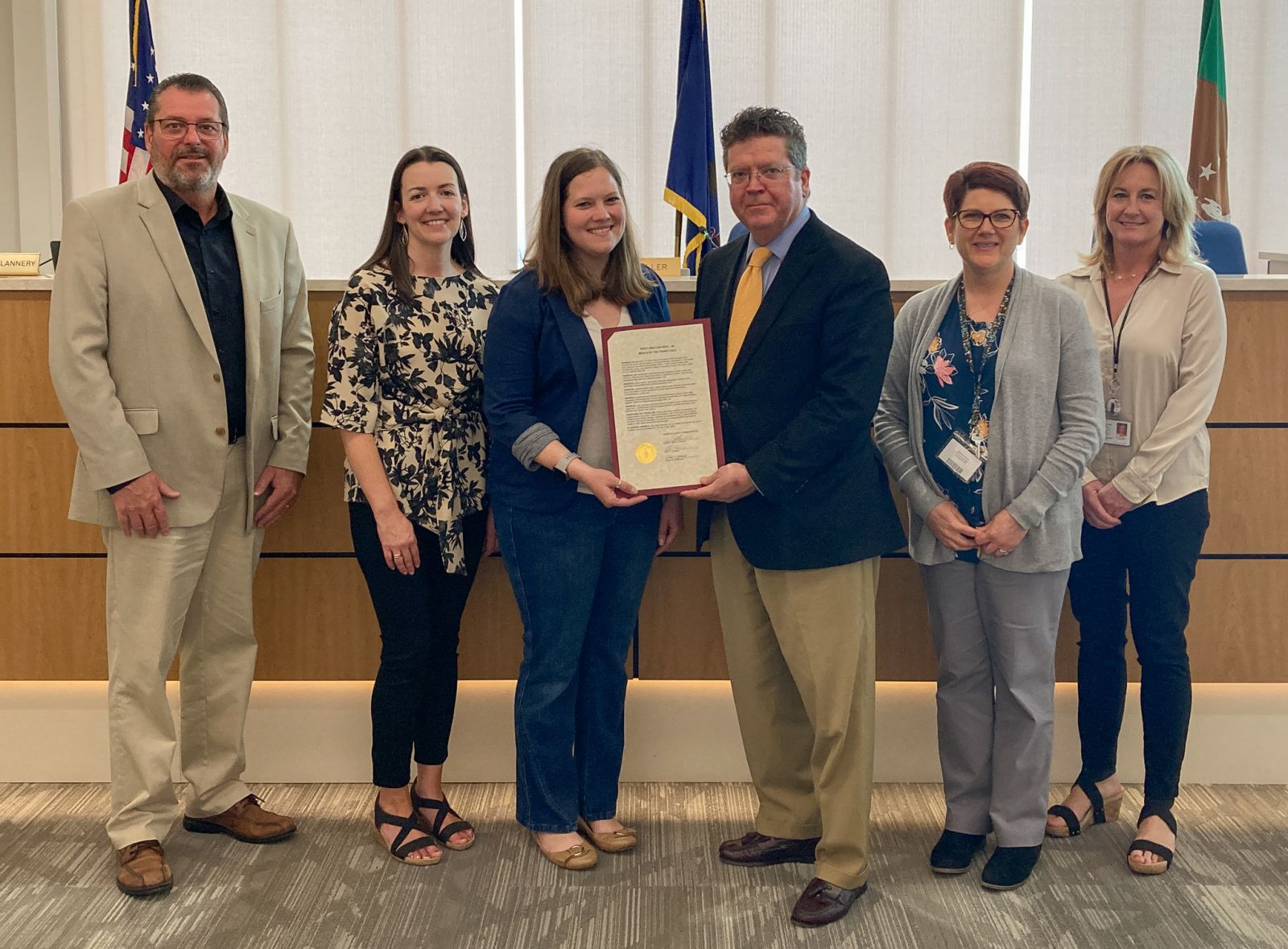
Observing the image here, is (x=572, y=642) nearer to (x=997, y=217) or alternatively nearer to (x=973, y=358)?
(x=973, y=358)

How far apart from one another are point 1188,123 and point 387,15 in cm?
409

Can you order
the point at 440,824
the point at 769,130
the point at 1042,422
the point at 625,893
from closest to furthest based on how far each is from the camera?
1. the point at 769,130
2. the point at 1042,422
3. the point at 625,893
4. the point at 440,824

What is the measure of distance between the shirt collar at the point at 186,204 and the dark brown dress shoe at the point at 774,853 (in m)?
2.02

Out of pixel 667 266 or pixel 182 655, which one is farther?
pixel 667 266

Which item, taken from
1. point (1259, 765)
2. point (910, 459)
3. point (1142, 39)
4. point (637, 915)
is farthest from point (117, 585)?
point (1142, 39)

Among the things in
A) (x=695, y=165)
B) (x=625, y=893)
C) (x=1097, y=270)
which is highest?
(x=695, y=165)

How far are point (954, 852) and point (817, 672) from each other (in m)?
0.62

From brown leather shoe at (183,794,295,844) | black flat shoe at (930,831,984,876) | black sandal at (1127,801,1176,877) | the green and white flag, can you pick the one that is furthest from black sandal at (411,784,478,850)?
the green and white flag

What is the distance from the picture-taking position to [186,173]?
2506 millimetres

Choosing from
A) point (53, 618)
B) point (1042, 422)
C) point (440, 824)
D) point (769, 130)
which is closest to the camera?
point (769, 130)

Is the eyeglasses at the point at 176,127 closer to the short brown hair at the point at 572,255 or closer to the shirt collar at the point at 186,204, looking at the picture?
the shirt collar at the point at 186,204

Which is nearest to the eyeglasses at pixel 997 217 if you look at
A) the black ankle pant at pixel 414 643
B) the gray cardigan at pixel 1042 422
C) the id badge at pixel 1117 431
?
the gray cardigan at pixel 1042 422

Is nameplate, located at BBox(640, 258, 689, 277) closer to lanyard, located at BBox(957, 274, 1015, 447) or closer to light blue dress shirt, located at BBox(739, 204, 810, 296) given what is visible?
light blue dress shirt, located at BBox(739, 204, 810, 296)

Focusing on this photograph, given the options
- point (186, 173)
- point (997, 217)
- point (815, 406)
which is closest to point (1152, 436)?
point (997, 217)
